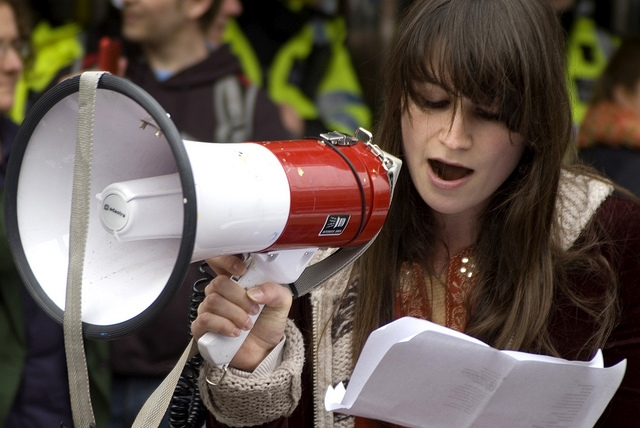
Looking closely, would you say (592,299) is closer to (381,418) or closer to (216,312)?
(381,418)

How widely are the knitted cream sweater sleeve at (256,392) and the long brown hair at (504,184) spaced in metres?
0.13

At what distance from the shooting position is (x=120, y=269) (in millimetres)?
1374

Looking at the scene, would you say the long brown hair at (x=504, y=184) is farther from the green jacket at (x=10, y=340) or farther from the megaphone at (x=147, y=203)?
the green jacket at (x=10, y=340)

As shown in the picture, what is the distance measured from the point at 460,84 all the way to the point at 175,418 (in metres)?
0.71

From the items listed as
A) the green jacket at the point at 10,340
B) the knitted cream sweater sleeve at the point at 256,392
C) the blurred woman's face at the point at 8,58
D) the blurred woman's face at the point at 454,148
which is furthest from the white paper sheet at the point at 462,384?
the blurred woman's face at the point at 8,58

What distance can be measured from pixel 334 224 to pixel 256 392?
31 cm

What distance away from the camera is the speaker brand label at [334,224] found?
1.38 meters

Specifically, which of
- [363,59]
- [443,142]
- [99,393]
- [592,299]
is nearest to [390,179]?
[443,142]

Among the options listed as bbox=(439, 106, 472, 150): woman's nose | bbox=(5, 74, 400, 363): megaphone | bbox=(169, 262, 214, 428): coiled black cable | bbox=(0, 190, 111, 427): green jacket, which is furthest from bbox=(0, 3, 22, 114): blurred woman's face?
bbox=(439, 106, 472, 150): woman's nose

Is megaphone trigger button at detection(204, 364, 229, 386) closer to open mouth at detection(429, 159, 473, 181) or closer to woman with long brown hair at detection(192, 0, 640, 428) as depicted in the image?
woman with long brown hair at detection(192, 0, 640, 428)

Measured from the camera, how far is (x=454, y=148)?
1.52m

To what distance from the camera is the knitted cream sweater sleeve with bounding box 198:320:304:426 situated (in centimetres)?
152

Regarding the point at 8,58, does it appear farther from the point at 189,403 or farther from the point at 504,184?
the point at 504,184

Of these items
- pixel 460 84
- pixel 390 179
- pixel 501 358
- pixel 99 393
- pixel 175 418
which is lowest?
pixel 99 393
